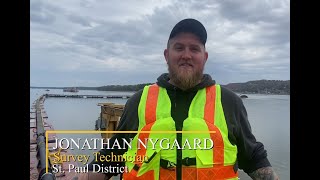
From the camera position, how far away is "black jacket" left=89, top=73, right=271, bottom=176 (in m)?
1.54

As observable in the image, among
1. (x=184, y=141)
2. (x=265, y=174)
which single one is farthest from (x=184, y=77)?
(x=265, y=174)

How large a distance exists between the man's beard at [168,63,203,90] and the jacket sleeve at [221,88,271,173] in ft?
0.53

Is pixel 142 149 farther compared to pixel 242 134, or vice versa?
pixel 142 149

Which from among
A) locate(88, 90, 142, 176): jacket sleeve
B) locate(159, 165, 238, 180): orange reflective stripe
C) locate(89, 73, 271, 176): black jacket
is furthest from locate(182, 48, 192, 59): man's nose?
locate(159, 165, 238, 180): orange reflective stripe

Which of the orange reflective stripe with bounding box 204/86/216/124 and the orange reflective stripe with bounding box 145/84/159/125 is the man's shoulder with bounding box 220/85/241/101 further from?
the orange reflective stripe with bounding box 145/84/159/125

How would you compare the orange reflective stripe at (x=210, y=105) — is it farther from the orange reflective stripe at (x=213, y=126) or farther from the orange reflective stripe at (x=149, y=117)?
the orange reflective stripe at (x=149, y=117)

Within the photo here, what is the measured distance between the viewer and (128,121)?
1581mm

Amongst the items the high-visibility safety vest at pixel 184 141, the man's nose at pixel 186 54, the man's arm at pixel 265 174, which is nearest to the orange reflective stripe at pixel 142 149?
the high-visibility safety vest at pixel 184 141

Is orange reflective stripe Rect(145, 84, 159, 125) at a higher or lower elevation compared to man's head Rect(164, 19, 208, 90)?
lower

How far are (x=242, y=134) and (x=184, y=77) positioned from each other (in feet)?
1.15

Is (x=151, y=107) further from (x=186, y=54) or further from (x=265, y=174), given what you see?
(x=265, y=174)

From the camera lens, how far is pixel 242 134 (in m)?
1.53
